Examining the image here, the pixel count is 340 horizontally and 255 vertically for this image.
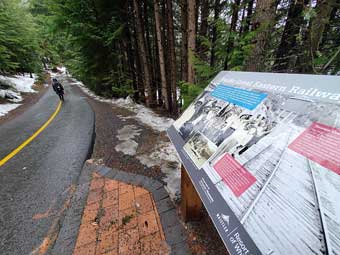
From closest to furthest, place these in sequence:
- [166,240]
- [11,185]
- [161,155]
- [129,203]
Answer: [166,240]
[129,203]
[11,185]
[161,155]

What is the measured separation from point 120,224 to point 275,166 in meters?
1.89

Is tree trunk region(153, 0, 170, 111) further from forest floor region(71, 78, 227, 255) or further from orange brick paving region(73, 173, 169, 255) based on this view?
orange brick paving region(73, 173, 169, 255)

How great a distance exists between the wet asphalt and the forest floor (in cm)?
46

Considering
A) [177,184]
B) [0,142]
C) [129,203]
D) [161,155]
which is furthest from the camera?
[0,142]

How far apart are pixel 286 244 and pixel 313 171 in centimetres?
34

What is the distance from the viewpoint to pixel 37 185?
2875 millimetres

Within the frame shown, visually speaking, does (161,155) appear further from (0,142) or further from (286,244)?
(0,142)

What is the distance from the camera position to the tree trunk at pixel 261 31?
269cm

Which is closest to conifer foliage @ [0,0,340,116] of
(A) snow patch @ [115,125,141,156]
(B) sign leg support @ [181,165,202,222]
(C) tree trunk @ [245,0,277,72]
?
(C) tree trunk @ [245,0,277,72]

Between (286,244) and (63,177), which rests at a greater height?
(286,244)

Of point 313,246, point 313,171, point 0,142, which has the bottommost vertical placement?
point 0,142

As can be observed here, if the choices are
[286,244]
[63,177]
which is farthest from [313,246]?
[63,177]

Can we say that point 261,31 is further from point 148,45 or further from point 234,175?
point 148,45

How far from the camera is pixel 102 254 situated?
1744mm
